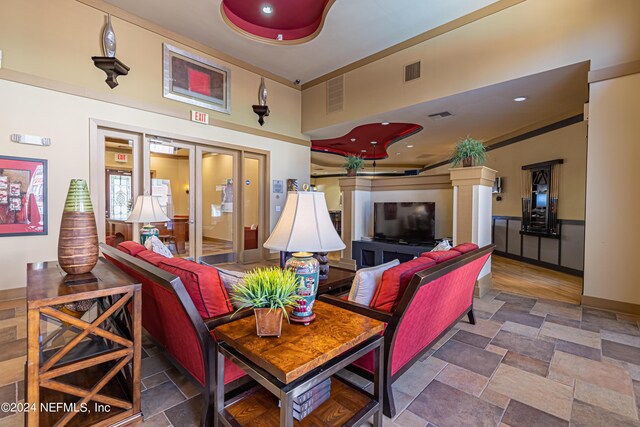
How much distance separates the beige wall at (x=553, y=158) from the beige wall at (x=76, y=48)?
268 inches

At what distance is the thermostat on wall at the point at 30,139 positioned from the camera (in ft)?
11.5

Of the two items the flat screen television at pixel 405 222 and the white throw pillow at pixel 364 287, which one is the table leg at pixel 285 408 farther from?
the flat screen television at pixel 405 222

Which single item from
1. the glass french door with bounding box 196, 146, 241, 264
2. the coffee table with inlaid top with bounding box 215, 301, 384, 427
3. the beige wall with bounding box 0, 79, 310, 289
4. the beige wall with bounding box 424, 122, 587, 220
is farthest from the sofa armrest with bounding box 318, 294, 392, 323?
the beige wall with bounding box 424, 122, 587, 220

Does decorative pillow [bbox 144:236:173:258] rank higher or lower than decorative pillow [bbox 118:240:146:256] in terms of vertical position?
lower

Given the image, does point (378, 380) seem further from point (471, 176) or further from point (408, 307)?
point (471, 176)

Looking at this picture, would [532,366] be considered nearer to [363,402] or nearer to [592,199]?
[363,402]

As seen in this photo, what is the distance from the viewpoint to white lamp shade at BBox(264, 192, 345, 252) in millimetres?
1562

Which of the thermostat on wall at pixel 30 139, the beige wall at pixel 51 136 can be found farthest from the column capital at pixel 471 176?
the thermostat on wall at pixel 30 139

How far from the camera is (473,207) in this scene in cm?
415

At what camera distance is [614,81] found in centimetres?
342

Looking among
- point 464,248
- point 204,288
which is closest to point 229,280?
point 204,288

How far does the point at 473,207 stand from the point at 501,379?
102 inches

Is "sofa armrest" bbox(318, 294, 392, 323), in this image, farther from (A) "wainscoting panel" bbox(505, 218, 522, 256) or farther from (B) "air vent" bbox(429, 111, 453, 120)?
(A) "wainscoting panel" bbox(505, 218, 522, 256)

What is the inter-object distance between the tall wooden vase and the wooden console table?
0.09 m
